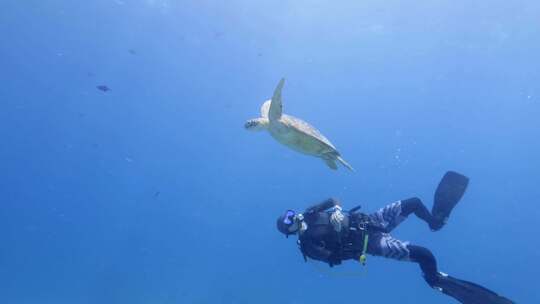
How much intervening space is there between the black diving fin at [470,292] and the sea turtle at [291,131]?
224cm

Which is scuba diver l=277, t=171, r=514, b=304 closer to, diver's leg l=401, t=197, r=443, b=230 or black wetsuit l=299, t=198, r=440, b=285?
black wetsuit l=299, t=198, r=440, b=285

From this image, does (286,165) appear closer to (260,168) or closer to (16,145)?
(260,168)

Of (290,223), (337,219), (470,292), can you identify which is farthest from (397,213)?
(290,223)

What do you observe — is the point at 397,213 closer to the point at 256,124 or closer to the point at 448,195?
the point at 448,195

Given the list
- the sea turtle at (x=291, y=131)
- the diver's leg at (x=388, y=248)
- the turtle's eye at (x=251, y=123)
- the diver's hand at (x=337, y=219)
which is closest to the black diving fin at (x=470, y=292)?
the diver's leg at (x=388, y=248)

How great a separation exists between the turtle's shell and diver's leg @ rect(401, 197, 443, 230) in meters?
1.86

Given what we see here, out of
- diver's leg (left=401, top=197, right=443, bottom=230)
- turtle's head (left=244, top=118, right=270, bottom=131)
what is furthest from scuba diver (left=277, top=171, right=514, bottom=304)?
turtle's head (left=244, top=118, right=270, bottom=131)

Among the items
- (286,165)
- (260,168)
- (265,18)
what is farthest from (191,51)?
(260,168)

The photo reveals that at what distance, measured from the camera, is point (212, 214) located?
68.2 meters

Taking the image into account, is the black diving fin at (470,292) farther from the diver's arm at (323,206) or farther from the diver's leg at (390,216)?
the diver's arm at (323,206)

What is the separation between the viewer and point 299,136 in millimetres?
5836

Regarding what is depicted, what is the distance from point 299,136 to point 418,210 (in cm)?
285

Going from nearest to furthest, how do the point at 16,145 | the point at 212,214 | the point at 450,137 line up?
the point at 450,137 < the point at 16,145 < the point at 212,214

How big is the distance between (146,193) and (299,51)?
116ft
